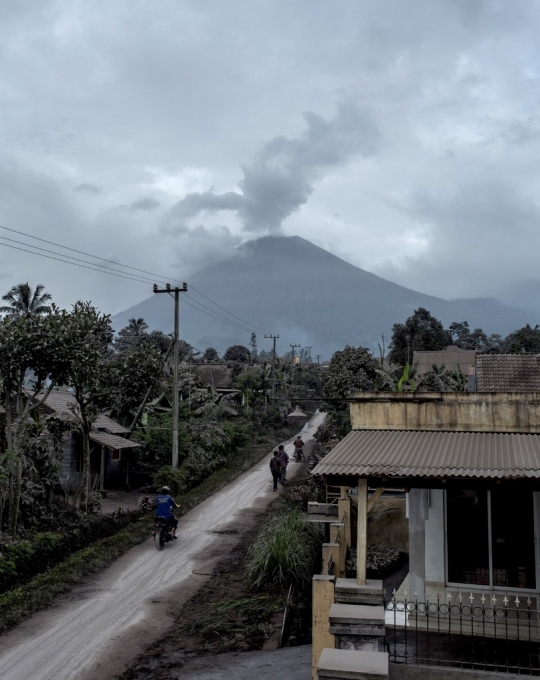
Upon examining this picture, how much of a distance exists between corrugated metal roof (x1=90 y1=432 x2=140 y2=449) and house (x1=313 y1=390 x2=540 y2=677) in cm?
1488

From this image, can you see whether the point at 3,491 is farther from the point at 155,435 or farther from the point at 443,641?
the point at 155,435

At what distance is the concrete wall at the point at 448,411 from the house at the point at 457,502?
18mm

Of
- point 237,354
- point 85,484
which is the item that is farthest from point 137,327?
point 85,484

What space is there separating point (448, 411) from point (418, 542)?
7.72ft

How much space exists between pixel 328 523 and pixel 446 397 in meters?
6.28

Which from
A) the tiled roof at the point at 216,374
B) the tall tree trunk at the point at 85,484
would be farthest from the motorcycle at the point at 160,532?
the tiled roof at the point at 216,374

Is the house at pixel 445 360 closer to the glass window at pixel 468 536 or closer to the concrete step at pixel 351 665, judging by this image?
the glass window at pixel 468 536

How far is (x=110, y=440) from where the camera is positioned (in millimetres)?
24781

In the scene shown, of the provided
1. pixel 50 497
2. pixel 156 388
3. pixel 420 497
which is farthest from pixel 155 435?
pixel 420 497

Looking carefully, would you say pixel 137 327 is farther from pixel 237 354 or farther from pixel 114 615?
pixel 114 615

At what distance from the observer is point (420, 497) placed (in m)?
10.9

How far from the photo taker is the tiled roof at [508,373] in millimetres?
20534

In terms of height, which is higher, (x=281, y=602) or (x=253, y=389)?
(x=253, y=389)

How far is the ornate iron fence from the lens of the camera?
7.86 metres
